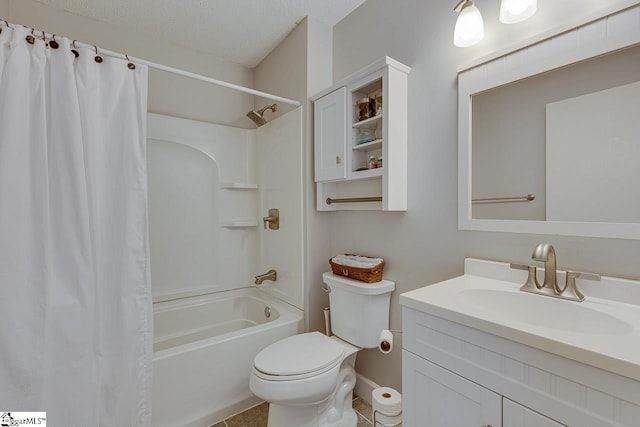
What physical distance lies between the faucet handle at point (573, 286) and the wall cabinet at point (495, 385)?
39cm

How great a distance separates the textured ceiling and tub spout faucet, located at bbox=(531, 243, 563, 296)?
178 centimetres

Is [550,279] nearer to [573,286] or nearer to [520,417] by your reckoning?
[573,286]

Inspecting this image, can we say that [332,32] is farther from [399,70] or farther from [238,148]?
[238,148]

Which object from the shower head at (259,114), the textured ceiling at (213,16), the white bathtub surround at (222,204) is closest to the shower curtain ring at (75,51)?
the textured ceiling at (213,16)

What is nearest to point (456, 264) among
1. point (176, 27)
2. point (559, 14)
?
point (559, 14)

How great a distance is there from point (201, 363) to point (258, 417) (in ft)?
1.61

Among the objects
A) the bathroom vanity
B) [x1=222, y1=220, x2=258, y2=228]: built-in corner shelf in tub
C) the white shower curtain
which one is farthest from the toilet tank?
[x1=222, y1=220, x2=258, y2=228]: built-in corner shelf in tub

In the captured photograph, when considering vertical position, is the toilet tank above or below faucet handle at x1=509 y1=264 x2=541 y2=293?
below

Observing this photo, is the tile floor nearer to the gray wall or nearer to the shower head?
the gray wall

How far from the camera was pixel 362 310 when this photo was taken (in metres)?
1.56

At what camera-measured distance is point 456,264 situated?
1.33 m

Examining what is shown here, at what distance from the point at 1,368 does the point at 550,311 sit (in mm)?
1963

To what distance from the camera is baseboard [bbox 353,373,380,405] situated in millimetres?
1772

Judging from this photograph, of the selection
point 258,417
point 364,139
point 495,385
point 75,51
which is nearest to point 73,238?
point 75,51
